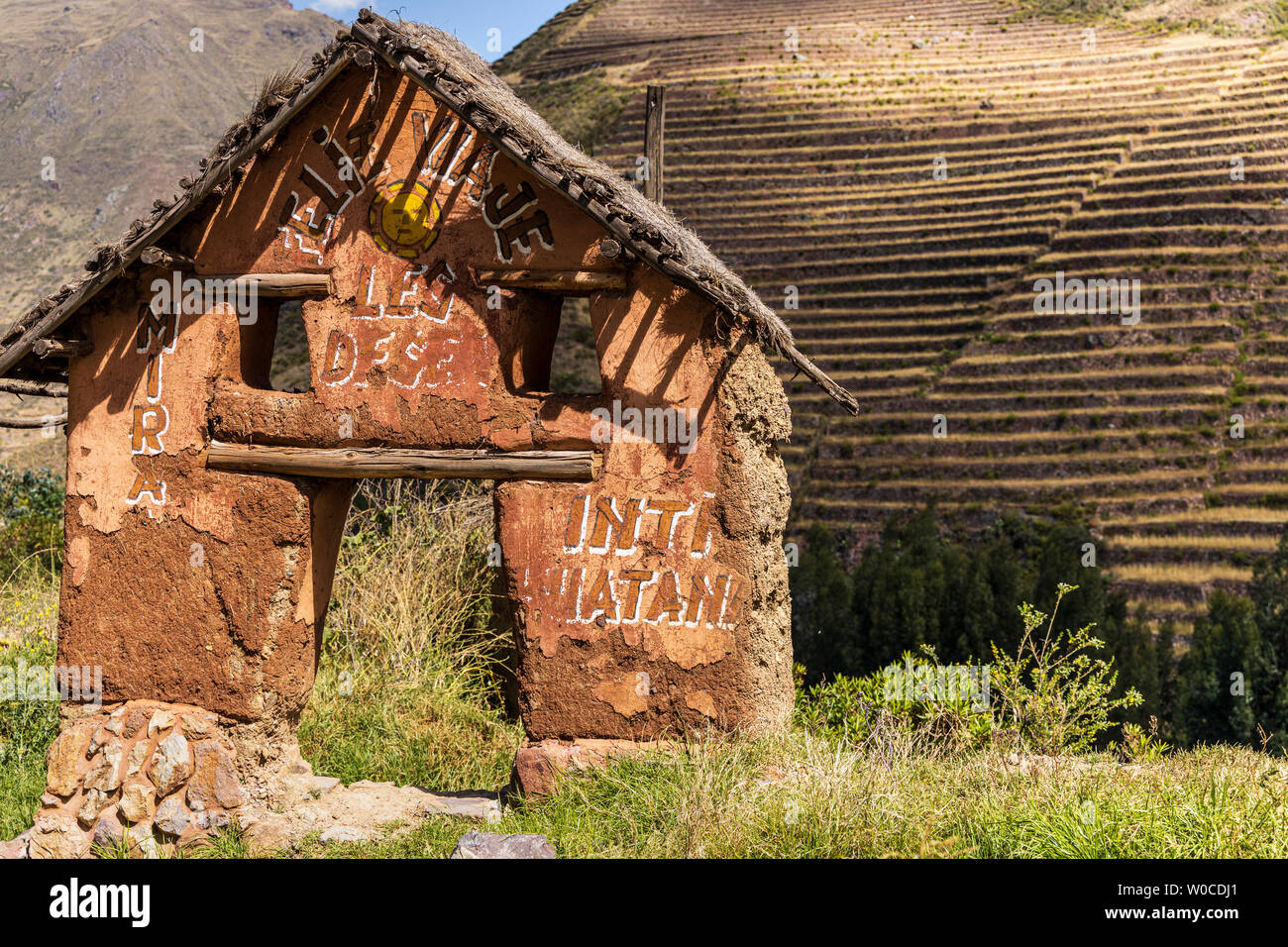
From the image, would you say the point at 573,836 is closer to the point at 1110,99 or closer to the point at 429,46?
the point at 429,46

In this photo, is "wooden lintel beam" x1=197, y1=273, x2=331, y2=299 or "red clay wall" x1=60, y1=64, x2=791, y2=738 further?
"wooden lintel beam" x1=197, y1=273, x2=331, y2=299

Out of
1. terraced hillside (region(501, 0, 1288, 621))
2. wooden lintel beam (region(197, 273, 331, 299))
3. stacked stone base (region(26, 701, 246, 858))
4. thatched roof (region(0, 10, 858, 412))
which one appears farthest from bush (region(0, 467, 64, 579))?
terraced hillside (region(501, 0, 1288, 621))

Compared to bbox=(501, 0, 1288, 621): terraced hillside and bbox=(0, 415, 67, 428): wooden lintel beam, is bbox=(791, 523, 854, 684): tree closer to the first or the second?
bbox=(501, 0, 1288, 621): terraced hillside

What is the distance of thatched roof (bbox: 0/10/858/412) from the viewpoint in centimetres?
564

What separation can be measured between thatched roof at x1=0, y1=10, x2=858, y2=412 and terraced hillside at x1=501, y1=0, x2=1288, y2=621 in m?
17.8

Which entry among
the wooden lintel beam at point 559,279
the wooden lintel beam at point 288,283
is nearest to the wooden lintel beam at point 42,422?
the wooden lintel beam at point 288,283

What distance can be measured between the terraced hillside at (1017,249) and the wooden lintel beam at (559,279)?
18.0m

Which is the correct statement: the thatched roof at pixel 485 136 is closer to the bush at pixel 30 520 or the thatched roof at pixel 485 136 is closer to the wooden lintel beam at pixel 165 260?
the wooden lintel beam at pixel 165 260

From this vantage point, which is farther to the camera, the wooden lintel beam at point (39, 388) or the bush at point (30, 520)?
the bush at point (30, 520)

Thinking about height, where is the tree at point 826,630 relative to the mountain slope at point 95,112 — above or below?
below

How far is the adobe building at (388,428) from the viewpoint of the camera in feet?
19.2

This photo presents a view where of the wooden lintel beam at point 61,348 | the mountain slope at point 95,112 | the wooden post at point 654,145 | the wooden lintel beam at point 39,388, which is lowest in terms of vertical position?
the wooden lintel beam at point 39,388

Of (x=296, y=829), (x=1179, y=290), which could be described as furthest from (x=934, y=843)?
(x=1179, y=290)

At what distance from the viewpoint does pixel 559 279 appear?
5895 millimetres
